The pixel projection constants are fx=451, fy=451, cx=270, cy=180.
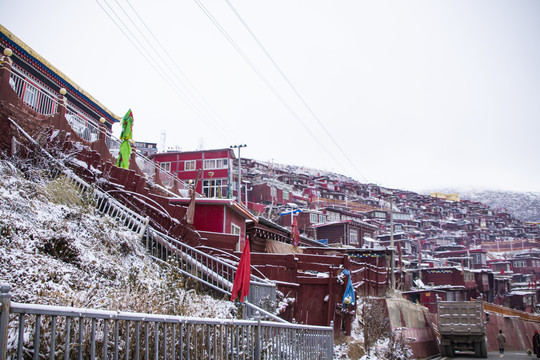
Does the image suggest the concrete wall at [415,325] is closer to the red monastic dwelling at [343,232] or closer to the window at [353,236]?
the red monastic dwelling at [343,232]

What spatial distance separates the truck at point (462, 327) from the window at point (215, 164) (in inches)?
1604

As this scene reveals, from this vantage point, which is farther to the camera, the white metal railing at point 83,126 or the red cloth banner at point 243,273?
the white metal railing at point 83,126

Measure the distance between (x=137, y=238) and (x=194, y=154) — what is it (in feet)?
166

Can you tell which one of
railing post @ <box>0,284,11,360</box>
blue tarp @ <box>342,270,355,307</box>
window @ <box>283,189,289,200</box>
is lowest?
blue tarp @ <box>342,270,355,307</box>

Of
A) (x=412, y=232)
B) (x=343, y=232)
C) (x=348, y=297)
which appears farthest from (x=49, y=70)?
(x=412, y=232)

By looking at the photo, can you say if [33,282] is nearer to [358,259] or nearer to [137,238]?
[137,238]

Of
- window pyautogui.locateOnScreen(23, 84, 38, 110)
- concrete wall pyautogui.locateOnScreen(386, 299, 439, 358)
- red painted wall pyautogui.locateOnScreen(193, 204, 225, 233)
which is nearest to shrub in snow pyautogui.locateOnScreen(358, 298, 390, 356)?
concrete wall pyautogui.locateOnScreen(386, 299, 439, 358)

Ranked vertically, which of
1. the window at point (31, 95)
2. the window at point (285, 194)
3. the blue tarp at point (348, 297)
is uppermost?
the window at point (285, 194)

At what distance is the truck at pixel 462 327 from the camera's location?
950 inches

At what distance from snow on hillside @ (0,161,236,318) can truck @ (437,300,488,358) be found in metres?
17.3

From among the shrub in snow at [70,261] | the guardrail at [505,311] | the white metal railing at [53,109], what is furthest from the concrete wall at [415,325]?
the white metal railing at [53,109]

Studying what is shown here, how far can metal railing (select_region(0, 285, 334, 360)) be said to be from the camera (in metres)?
3.83

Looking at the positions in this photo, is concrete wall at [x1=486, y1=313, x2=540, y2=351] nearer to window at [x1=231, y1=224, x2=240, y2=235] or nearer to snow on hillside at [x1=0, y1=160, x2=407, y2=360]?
window at [x1=231, y1=224, x2=240, y2=235]

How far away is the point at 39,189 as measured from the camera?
1144cm
